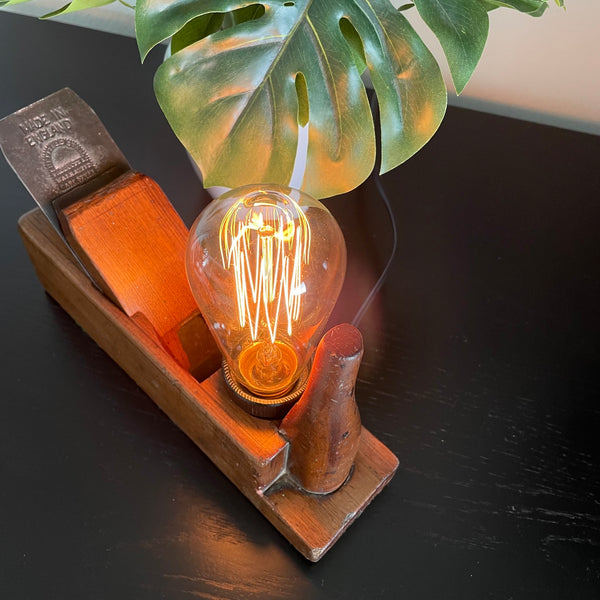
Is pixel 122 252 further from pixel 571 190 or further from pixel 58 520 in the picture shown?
pixel 571 190

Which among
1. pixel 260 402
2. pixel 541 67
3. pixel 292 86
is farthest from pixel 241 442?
pixel 541 67

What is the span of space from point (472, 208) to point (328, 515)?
0.43m

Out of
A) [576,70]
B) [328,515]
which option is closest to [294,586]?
[328,515]

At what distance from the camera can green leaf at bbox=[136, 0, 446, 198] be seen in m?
0.53

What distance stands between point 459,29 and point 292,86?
13cm

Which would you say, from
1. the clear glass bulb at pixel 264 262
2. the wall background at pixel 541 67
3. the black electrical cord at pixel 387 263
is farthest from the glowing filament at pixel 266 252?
the wall background at pixel 541 67

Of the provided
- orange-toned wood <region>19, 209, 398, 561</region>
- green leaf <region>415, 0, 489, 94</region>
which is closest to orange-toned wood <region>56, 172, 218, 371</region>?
orange-toned wood <region>19, 209, 398, 561</region>

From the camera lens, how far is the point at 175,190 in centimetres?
82

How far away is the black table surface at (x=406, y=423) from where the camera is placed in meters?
0.58

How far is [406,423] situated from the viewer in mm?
662

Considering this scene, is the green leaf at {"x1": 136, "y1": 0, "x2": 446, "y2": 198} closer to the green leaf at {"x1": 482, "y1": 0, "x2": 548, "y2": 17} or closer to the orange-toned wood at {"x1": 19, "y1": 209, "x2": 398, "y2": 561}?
the green leaf at {"x1": 482, "y1": 0, "x2": 548, "y2": 17}

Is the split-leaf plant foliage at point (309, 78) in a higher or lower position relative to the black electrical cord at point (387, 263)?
higher

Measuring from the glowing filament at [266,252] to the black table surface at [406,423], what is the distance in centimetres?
14

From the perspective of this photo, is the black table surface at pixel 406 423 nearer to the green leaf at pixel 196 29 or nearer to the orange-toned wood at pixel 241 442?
the orange-toned wood at pixel 241 442
